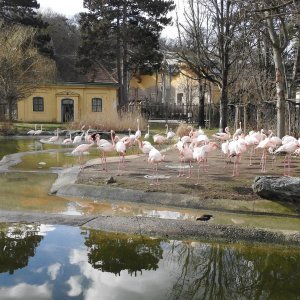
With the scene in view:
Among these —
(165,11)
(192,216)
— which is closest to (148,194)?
(192,216)

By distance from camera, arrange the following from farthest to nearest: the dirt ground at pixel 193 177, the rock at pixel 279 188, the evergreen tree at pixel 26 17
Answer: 1. the evergreen tree at pixel 26 17
2. the dirt ground at pixel 193 177
3. the rock at pixel 279 188

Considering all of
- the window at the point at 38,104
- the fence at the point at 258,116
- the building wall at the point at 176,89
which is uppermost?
the building wall at the point at 176,89

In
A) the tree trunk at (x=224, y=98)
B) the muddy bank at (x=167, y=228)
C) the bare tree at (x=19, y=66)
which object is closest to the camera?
the muddy bank at (x=167, y=228)

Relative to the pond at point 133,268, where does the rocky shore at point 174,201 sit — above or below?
above

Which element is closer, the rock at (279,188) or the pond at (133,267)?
the pond at (133,267)

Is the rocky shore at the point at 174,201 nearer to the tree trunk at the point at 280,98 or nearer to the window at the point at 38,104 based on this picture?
the tree trunk at the point at 280,98

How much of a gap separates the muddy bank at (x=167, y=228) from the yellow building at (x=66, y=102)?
35.3 m

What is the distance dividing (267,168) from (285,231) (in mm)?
5360

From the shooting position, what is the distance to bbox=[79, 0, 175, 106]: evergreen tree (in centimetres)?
4150

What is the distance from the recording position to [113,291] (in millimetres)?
5688

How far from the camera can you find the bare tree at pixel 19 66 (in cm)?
3556

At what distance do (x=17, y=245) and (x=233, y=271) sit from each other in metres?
3.21

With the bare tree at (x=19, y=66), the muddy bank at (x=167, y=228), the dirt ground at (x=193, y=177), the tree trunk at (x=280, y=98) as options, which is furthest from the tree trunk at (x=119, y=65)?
the muddy bank at (x=167, y=228)

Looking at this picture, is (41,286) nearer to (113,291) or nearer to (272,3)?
(113,291)
